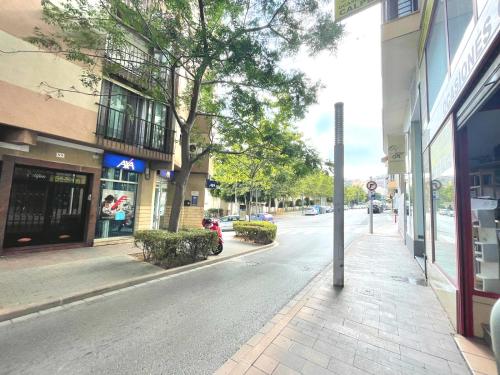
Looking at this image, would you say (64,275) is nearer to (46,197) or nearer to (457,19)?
(46,197)

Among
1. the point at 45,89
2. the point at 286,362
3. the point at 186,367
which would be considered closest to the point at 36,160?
the point at 45,89

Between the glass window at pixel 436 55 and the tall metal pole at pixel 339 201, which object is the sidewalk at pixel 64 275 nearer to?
the tall metal pole at pixel 339 201

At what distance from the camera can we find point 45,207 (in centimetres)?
859

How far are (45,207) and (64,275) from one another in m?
4.15

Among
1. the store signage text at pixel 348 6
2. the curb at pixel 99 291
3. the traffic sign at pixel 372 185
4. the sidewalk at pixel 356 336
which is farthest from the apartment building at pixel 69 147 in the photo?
the traffic sign at pixel 372 185

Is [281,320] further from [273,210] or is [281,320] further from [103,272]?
[273,210]

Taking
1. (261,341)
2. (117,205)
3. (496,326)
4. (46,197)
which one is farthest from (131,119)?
(496,326)

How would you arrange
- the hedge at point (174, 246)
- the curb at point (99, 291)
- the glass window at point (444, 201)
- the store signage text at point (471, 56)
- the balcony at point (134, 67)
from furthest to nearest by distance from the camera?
the balcony at point (134, 67), the hedge at point (174, 246), the curb at point (99, 291), the glass window at point (444, 201), the store signage text at point (471, 56)

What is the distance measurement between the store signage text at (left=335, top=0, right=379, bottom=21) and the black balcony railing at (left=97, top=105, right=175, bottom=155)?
24.5 feet

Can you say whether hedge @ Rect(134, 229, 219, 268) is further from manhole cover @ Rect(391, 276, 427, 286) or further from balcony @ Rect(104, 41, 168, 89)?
manhole cover @ Rect(391, 276, 427, 286)

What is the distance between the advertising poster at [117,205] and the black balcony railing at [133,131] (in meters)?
2.21

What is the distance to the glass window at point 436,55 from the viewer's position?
4.22 m

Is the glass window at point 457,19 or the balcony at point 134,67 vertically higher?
the balcony at point 134,67

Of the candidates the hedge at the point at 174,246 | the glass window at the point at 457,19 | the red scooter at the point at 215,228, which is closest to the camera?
the glass window at the point at 457,19
